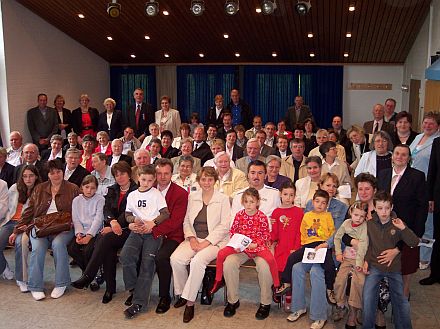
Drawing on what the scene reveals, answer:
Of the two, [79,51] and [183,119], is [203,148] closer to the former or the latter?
[79,51]

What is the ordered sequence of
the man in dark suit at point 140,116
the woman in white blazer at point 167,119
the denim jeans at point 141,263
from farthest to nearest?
the man in dark suit at point 140,116
the woman in white blazer at point 167,119
the denim jeans at point 141,263

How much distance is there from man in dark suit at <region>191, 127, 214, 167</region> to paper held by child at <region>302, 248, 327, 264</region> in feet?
9.30

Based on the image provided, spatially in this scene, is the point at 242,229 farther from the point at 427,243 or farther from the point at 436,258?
the point at 436,258

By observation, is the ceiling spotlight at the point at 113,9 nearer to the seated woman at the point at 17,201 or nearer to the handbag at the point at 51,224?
the seated woman at the point at 17,201

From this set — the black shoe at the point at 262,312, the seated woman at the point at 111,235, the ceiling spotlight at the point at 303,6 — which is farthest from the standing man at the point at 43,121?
the black shoe at the point at 262,312

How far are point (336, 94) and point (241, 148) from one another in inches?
291

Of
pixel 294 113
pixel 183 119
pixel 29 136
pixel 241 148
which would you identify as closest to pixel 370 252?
pixel 241 148

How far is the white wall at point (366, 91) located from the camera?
1298 cm

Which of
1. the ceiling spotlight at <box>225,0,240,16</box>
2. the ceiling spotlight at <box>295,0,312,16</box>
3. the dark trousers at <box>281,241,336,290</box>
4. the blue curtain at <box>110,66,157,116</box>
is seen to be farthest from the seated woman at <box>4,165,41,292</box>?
the blue curtain at <box>110,66,157,116</box>

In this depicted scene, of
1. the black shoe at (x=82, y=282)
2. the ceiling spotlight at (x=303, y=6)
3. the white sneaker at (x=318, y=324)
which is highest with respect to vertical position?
the ceiling spotlight at (x=303, y=6)

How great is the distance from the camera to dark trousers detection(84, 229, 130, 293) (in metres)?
4.36

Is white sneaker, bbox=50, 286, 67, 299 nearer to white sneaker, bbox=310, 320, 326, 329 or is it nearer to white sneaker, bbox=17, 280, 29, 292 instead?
white sneaker, bbox=17, 280, 29, 292

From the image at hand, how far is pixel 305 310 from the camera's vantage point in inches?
160

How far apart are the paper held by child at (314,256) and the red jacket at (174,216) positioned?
1.11 meters
